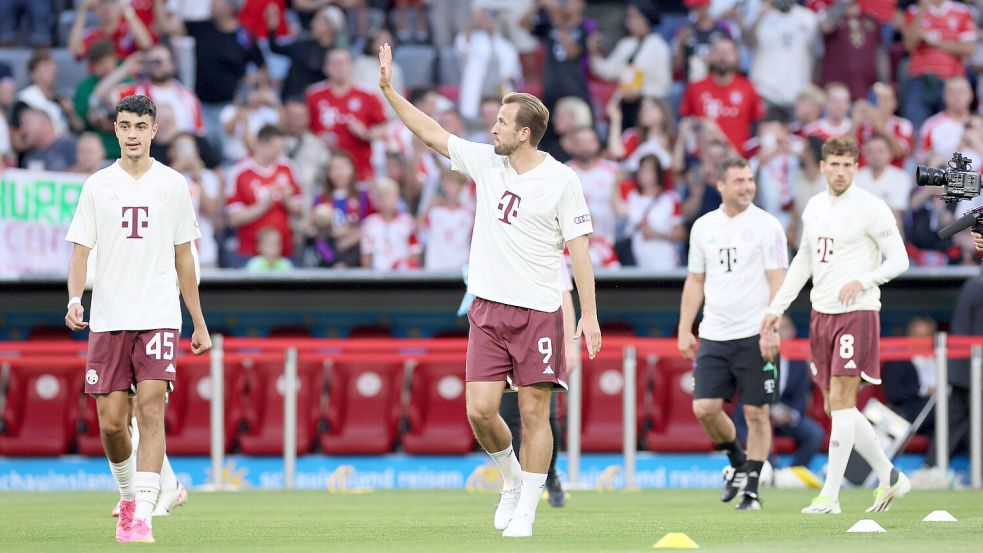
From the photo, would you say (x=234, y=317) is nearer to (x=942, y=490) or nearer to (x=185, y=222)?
(x=942, y=490)

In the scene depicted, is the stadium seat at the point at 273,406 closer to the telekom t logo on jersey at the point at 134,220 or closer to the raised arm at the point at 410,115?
the telekom t logo on jersey at the point at 134,220

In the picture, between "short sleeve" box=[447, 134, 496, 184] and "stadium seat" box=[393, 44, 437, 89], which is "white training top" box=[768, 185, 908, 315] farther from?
"stadium seat" box=[393, 44, 437, 89]

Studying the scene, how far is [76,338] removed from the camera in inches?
706

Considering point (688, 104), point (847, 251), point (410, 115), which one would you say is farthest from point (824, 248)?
point (688, 104)

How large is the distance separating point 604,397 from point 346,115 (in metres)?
4.52

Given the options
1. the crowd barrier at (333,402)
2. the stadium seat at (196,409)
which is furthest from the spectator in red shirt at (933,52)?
the stadium seat at (196,409)

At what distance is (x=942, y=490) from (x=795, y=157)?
4.36 m

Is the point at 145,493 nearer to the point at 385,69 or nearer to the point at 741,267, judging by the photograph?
the point at 385,69

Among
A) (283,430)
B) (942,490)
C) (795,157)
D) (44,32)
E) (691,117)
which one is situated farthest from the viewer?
(44,32)

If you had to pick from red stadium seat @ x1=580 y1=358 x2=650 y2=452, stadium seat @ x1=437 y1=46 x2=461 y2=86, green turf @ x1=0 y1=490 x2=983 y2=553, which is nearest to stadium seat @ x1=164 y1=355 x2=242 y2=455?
green turf @ x1=0 y1=490 x2=983 y2=553

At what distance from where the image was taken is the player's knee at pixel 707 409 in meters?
11.7

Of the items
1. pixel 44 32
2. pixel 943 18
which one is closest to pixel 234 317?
pixel 44 32

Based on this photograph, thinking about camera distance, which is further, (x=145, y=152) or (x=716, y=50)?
(x=716, y=50)

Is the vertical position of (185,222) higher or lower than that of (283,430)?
higher
